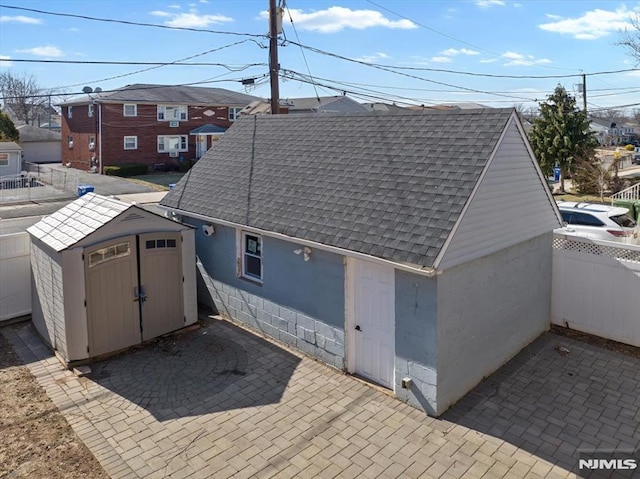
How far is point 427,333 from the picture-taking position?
7668 millimetres

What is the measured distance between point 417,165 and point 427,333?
2.99m

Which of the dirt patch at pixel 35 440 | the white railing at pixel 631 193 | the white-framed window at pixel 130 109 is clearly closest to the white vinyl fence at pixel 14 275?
the dirt patch at pixel 35 440

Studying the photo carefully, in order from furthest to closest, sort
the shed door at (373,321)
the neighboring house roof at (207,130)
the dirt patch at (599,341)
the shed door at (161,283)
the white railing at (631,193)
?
the neighboring house roof at (207,130) < the white railing at (631,193) < the shed door at (161,283) < the dirt patch at (599,341) < the shed door at (373,321)

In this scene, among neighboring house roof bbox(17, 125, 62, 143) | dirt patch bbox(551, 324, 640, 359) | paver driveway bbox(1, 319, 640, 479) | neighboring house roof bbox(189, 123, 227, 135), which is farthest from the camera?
neighboring house roof bbox(17, 125, 62, 143)

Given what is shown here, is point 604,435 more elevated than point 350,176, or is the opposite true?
point 350,176

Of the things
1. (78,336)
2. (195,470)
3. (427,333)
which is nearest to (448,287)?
(427,333)

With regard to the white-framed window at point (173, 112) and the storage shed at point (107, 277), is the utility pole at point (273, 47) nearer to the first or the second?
the storage shed at point (107, 277)

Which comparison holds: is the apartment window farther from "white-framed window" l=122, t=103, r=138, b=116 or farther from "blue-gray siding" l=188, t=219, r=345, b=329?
"white-framed window" l=122, t=103, r=138, b=116

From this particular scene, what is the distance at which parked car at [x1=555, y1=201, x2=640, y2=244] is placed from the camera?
50.9 feet

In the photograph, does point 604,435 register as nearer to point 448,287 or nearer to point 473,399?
point 473,399

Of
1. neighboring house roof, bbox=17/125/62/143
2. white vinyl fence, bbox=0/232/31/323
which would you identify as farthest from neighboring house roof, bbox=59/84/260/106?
white vinyl fence, bbox=0/232/31/323

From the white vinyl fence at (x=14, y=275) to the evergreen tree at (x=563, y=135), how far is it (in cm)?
2825

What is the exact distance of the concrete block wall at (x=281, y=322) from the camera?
9156 millimetres

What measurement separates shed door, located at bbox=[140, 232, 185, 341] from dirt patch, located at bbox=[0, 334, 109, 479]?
2351 millimetres
